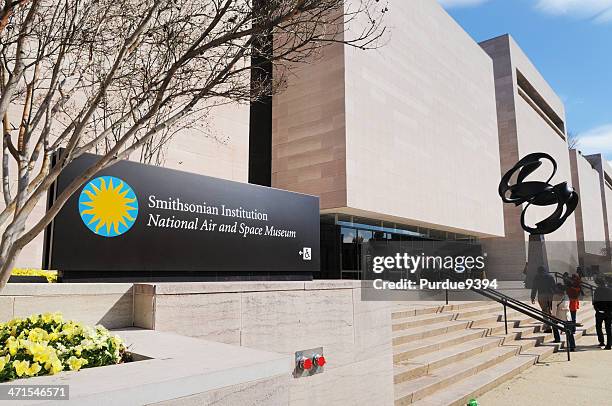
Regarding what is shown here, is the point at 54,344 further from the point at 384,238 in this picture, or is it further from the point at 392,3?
the point at 392,3

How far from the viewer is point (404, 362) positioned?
27.7 feet

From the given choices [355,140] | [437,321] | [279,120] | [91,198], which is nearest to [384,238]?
[355,140]

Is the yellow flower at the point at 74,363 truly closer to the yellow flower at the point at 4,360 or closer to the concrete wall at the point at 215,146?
the yellow flower at the point at 4,360

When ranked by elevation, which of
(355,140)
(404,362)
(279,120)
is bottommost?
(404,362)

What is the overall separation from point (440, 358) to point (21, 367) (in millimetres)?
8083

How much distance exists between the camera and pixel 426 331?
33.4 feet

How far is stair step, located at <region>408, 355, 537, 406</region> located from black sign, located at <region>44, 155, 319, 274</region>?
3010 mm

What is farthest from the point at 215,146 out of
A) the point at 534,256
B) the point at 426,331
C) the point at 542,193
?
the point at 534,256

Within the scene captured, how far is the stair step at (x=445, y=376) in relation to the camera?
7.12 m

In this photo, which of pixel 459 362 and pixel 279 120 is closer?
pixel 459 362

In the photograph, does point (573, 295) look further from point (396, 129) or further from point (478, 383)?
point (396, 129)

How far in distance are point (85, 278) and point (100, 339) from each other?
201cm

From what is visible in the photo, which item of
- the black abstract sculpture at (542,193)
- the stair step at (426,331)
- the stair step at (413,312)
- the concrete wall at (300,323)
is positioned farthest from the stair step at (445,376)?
the black abstract sculpture at (542,193)

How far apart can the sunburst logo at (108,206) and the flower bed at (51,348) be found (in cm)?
167
